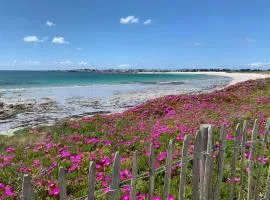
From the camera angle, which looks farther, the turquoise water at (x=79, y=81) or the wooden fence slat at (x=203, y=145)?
the turquoise water at (x=79, y=81)

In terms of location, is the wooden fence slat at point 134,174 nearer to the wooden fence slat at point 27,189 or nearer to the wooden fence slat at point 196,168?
the wooden fence slat at point 196,168

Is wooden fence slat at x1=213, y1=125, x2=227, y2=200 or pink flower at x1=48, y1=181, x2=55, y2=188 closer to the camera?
wooden fence slat at x1=213, y1=125, x2=227, y2=200

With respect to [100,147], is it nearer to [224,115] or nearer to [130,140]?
[130,140]

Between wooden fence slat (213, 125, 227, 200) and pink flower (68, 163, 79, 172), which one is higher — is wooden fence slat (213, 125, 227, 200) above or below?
above

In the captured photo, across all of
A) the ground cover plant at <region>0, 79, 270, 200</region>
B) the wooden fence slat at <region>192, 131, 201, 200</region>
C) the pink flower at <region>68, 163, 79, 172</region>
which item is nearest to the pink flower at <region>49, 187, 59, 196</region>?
the ground cover plant at <region>0, 79, 270, 200</region>

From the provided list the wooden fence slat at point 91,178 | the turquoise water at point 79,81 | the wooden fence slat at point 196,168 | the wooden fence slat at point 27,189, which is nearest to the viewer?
the wooden fence slat at point 27,189

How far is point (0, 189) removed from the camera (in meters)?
6.71

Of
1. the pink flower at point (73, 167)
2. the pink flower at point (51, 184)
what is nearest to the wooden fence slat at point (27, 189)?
the pink flower at point (51, 184)

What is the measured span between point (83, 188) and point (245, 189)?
3237 millimetres

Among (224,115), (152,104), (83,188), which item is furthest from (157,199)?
(152,104)

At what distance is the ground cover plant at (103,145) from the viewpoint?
682 cm

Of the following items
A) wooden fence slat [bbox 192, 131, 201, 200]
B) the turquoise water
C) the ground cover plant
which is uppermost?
wooden fence slat [bbox 192, 131, 201, 200]

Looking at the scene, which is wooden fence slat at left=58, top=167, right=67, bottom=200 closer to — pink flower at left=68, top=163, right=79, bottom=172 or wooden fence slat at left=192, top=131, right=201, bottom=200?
wooden fence slat at left=192, top=131, right=201, bottom=200

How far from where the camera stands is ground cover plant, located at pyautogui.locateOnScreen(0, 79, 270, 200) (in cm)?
682
